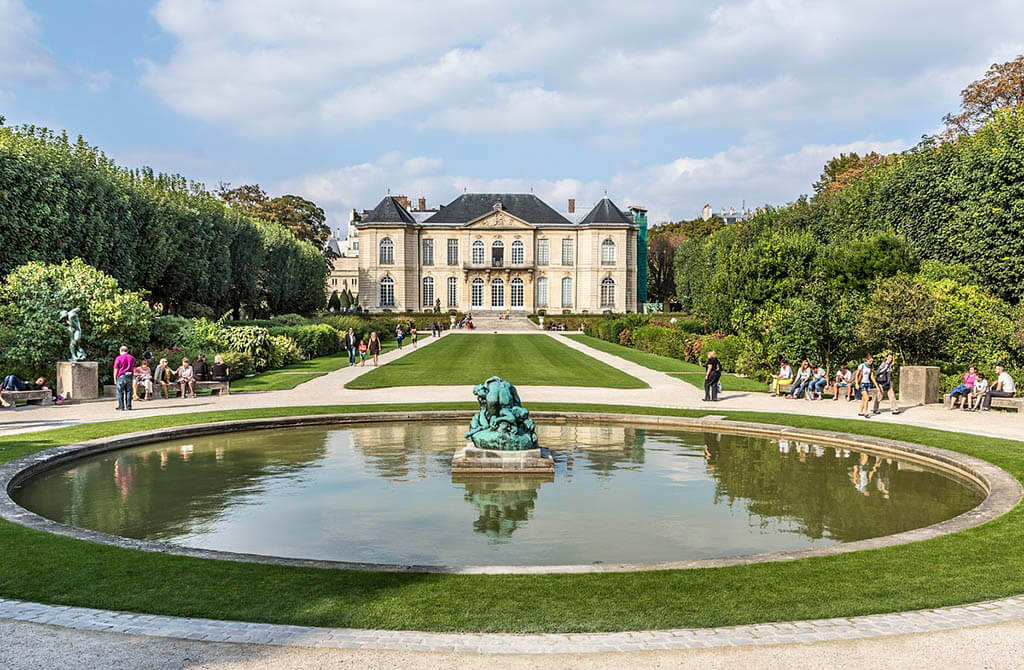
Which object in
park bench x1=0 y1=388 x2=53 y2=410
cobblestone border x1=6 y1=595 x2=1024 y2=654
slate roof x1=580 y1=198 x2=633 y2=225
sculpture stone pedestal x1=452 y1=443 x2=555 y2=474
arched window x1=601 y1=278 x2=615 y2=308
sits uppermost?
slate roof x1=580 y1=198 x2=633 y2=225

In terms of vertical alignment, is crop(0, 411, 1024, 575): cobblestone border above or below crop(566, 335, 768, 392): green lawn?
below

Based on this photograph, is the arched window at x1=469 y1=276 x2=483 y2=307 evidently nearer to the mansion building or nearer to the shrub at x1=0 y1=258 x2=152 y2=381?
the mansion building

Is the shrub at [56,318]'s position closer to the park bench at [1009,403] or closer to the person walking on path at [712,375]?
the person walking on path at [712,375]

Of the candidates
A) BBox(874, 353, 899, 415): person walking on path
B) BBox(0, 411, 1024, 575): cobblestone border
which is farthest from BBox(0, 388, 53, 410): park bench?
BBox(874, 353, 899, 415): person walking on path

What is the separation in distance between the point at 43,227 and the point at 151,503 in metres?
21.4

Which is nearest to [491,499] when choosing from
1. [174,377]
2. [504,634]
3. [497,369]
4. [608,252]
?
[504,634]

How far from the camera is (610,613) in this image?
5883 millimetres

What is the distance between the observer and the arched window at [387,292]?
87.8m

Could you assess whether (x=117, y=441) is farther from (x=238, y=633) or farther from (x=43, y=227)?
(x=43, y=227)

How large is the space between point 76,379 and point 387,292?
6862 cm

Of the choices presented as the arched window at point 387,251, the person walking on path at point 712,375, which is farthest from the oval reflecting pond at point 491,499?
the arched window at point 387,251

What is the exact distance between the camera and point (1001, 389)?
18.4 m

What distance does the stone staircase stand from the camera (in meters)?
71.2

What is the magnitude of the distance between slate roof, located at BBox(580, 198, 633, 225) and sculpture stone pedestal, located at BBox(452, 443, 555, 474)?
76831mm
